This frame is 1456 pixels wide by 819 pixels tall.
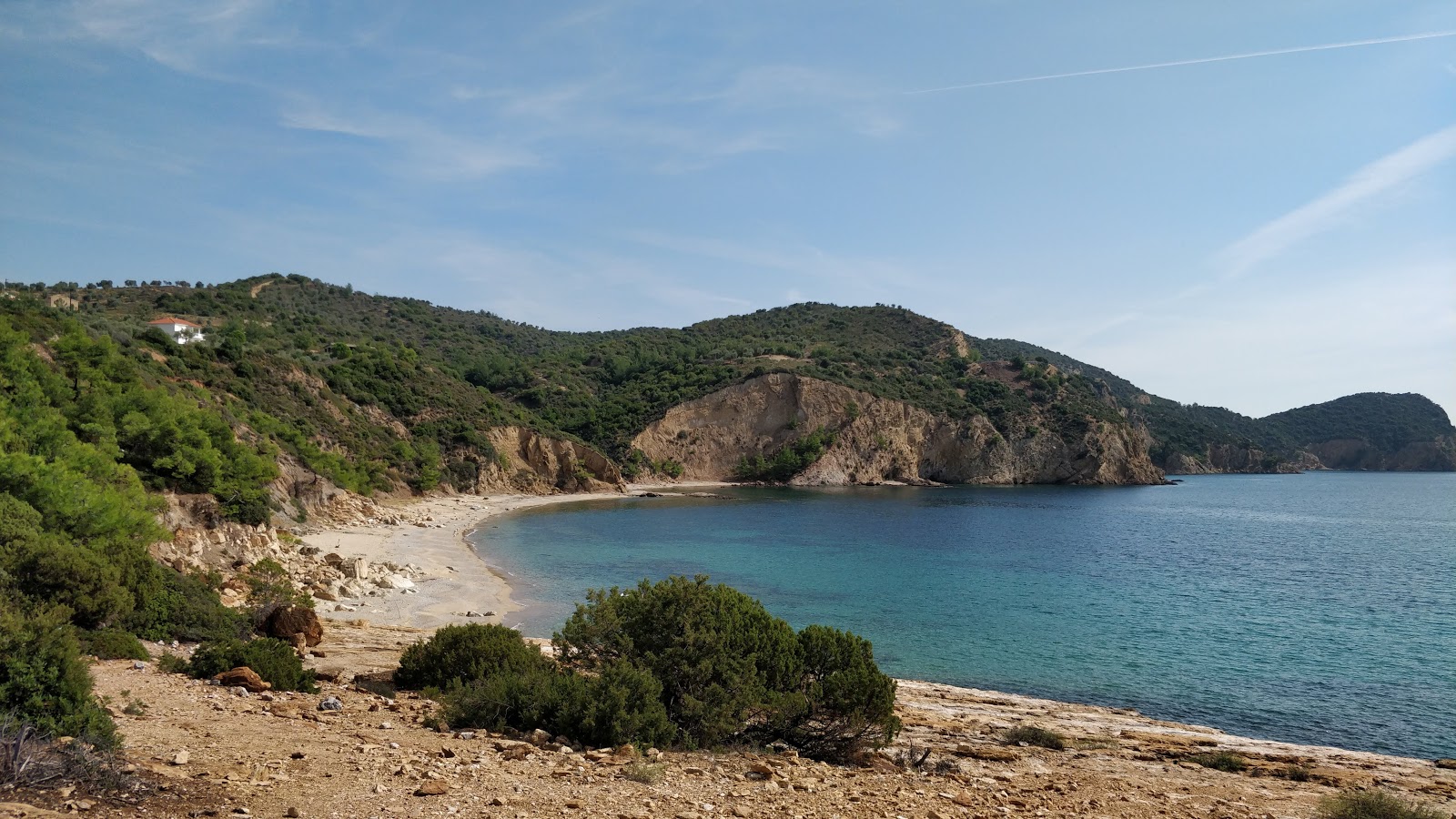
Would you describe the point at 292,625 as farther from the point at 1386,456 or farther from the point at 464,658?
the point at 1386,456

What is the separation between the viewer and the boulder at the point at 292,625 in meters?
14.4

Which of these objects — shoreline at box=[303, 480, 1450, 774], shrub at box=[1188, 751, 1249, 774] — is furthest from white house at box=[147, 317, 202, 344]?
shrub at box=[1188, 751, 1249, 774]

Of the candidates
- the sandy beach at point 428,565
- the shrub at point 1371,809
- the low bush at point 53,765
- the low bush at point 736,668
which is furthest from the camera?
the sandy beach at point 428,565

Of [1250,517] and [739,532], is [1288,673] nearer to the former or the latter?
[739,532]

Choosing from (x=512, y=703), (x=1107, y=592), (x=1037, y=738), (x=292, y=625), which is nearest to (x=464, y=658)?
(x=512, y=703)

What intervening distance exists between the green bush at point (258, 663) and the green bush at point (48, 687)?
3.54 meters

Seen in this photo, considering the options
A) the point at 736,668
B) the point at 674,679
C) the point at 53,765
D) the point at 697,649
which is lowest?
the point at 674,679

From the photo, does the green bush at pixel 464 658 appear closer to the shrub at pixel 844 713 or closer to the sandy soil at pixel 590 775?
the sandy soil at pixel 590 775

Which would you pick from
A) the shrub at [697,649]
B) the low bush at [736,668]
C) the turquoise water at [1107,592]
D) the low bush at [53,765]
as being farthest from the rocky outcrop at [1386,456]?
the low bush at [53,765]

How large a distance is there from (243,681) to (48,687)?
12.3 ft

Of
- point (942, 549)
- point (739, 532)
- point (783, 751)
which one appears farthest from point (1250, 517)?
point (783, 751)

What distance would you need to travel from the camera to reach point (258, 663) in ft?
35.2

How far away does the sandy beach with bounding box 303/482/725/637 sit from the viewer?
70.8 ft

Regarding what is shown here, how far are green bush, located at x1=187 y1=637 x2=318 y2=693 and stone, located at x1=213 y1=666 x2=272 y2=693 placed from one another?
18 cm
